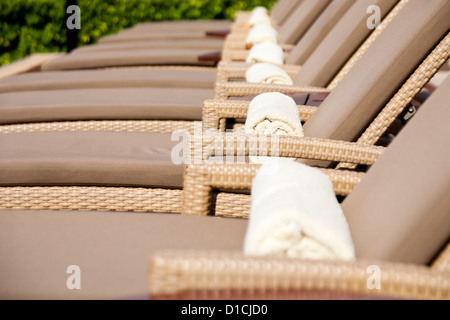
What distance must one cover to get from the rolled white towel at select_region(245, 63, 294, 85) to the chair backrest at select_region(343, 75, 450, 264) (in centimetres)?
147

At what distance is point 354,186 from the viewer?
1526mm

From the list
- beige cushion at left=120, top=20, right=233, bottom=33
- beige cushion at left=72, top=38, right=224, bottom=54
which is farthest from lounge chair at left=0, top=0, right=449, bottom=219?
beige cushion at left=120, top=20, right=233, bottom=33

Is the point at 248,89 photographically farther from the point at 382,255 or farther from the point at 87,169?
the point at 382,255

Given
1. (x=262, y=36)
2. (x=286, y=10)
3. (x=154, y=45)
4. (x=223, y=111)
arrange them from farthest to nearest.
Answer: (x=286, y=10), (x=154, y=45), (x=262, y=36), (x=223, y=111)

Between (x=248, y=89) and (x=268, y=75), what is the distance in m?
0.32

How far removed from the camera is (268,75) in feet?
9.33

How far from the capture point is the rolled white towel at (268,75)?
285 cm

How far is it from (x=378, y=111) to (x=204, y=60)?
2355 millimetres

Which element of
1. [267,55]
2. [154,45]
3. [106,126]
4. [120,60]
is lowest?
[106,126]

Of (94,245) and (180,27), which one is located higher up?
(180,27)

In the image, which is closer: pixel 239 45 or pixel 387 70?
pixel 387 70

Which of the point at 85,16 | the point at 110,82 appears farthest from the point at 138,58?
the point at 85,16

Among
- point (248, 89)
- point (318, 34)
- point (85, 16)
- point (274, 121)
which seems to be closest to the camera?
point (274, 121)
